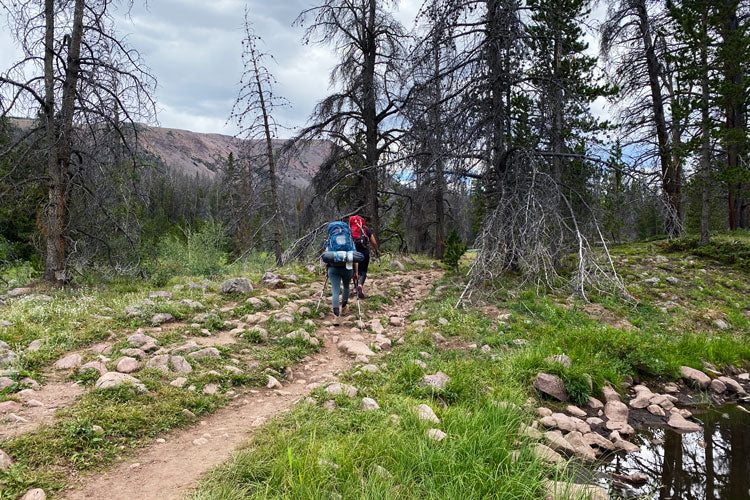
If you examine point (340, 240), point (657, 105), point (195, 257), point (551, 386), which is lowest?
point (551, 386)

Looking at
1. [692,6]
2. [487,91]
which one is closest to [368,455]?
[487,91]

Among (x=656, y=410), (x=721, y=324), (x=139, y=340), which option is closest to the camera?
(x=656, y=410)

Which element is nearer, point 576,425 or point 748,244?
point 576,425

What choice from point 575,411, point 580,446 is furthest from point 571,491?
point 575,411

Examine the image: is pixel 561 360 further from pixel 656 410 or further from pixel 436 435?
pixel 436 435

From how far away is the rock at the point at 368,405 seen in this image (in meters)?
3.40

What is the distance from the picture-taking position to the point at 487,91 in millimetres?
8461

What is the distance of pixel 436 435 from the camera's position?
2.89 meters

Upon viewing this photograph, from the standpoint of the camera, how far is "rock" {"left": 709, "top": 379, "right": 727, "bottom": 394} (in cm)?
469

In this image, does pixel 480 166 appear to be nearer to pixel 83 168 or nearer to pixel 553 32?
pixel 553 32

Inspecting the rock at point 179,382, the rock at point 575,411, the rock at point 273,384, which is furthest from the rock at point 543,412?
the rock at point 179,382

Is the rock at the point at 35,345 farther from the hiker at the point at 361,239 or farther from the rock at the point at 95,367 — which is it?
the hiker at the point at 361,239

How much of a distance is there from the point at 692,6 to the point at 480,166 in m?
8.64

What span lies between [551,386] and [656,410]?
46.4 inches
